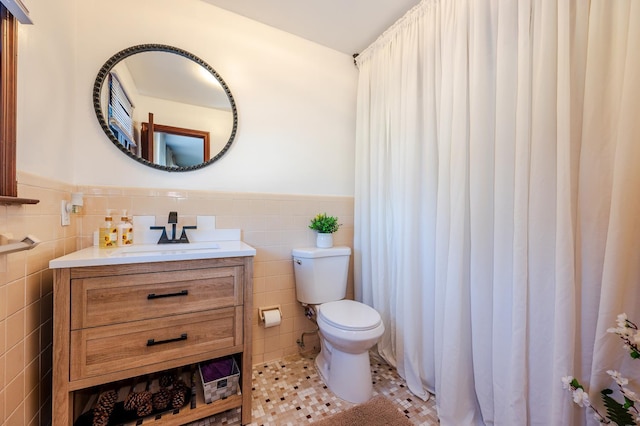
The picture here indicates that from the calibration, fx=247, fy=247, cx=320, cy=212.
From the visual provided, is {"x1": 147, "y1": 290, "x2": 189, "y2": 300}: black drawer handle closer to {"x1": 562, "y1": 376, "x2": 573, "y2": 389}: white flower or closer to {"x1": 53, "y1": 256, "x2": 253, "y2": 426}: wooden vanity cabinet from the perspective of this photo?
{"x1": 53, "y1": 256, "x2": 253, "y2": 426}: wooden vanity cabinet

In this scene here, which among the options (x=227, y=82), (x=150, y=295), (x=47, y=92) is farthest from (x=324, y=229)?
(x=47, y=92)

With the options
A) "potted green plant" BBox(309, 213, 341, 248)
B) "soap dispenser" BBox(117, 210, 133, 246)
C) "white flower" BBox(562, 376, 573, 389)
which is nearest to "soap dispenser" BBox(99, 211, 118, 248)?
"soap dispenser" BBox(117, 210, 133, 246)

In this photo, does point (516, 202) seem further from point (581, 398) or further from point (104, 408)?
point (104, 408)

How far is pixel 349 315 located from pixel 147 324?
1.00 m

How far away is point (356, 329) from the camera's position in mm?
1329

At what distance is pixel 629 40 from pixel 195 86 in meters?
1.97

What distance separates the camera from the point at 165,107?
1511 mm

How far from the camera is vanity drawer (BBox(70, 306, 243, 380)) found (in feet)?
3.17

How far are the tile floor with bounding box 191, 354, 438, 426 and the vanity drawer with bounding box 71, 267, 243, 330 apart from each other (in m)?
0.64

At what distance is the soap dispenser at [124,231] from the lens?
4.40 feet

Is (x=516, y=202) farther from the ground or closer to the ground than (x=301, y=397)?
farther from the ground

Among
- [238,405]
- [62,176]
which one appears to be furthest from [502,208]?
[62,176]

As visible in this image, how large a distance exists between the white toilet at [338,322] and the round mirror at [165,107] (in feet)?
3.15

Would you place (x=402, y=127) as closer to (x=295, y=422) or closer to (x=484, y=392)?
(x=484, y=392)
